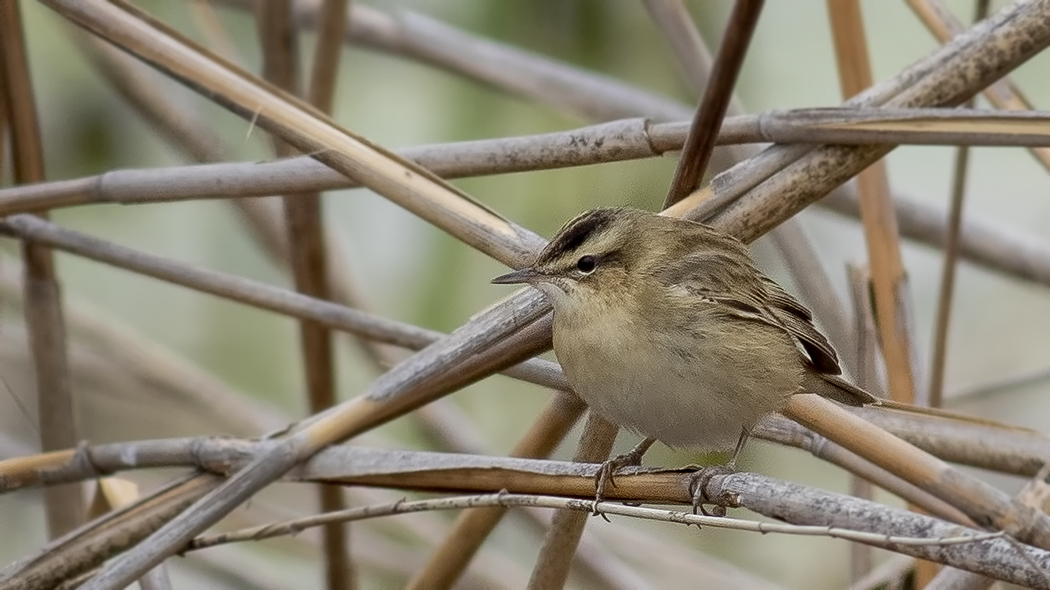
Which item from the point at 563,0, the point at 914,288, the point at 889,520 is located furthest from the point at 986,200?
the point at 889,520

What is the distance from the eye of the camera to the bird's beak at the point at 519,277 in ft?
7.31

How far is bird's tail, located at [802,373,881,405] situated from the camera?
7.48 ft

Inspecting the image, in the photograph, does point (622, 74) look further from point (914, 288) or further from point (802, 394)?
point (802, 394)

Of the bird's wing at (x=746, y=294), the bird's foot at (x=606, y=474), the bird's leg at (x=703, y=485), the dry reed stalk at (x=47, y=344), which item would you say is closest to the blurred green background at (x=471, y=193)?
the dry reed stalk at (x=47, y=344)

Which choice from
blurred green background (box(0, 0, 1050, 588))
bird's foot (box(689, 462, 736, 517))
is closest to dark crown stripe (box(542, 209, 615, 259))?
bird's foot (box(689, 462, 736, 517))

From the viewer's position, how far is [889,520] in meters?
1.55

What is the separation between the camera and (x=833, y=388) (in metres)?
2.31

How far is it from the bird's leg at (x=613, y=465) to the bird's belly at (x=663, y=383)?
0.24 feet

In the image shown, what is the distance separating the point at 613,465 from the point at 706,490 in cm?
23

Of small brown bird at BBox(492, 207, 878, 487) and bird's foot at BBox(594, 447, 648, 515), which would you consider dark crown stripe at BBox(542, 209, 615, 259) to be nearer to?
small brown bird at BBox(492, 207, 878, 487)

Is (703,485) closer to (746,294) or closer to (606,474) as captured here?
(606,474)

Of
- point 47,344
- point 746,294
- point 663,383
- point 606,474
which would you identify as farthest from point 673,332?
point 47,344

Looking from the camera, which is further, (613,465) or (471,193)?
(471,193)

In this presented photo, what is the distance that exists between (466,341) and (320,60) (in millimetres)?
1110
